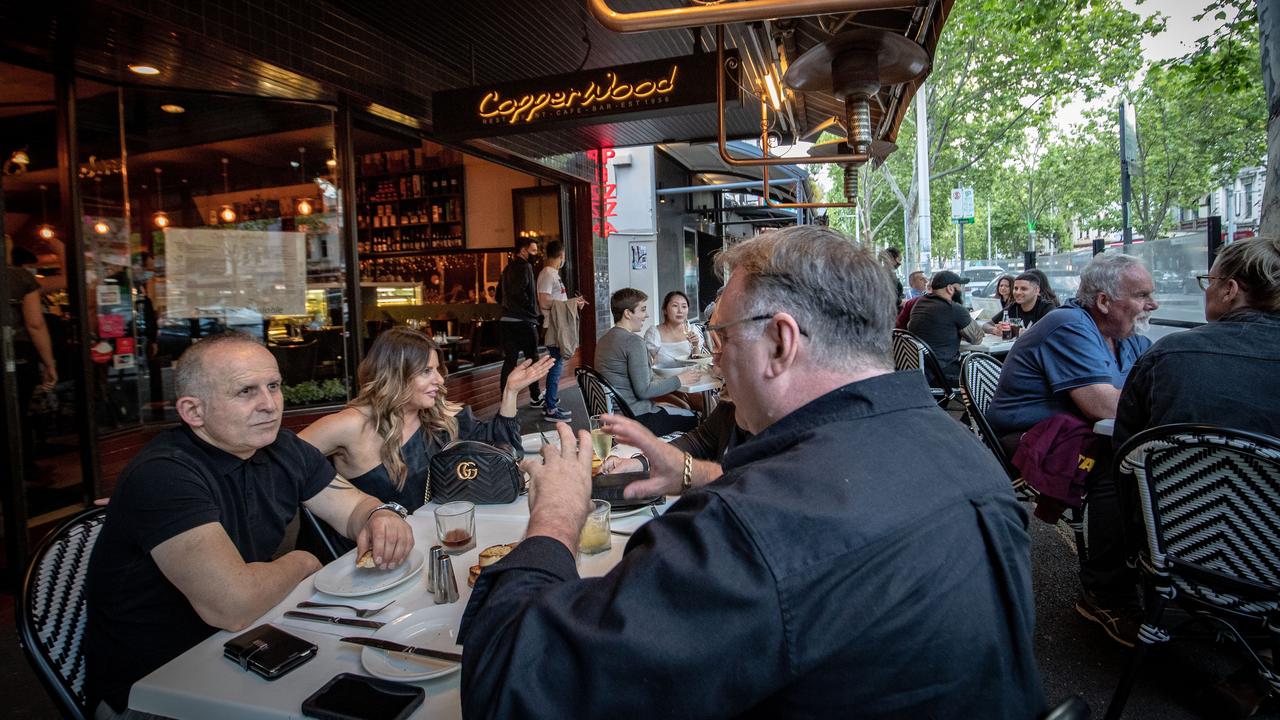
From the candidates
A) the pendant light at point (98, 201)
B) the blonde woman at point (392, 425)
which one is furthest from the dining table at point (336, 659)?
the pendant light at point (98, 201)

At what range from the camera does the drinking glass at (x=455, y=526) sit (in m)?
1.96

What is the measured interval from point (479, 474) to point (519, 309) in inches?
229

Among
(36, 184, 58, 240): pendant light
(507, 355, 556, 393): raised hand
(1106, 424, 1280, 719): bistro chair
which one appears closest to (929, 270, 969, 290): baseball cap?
(1106, 424, 1280, 719): bistro chair

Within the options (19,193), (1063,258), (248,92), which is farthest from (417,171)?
(1063,258)

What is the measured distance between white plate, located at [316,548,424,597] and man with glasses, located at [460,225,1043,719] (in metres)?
0.79

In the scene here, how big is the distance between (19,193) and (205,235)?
1.10 metres

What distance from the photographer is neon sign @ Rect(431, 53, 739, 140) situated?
4281 millimetres

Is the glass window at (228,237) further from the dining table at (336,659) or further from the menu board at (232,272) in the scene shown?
the dining table at (336,659)

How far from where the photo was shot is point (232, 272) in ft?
17.7

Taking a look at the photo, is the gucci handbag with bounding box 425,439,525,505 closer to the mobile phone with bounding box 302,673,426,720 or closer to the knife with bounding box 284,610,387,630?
the knife with bounding box 284,610,387,630

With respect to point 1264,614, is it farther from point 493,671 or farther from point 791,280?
point 493,671

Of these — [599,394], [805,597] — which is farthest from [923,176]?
[805,597]

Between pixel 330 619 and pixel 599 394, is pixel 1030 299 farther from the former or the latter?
pixel 330 619

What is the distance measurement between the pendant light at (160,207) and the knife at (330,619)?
4788 mm
